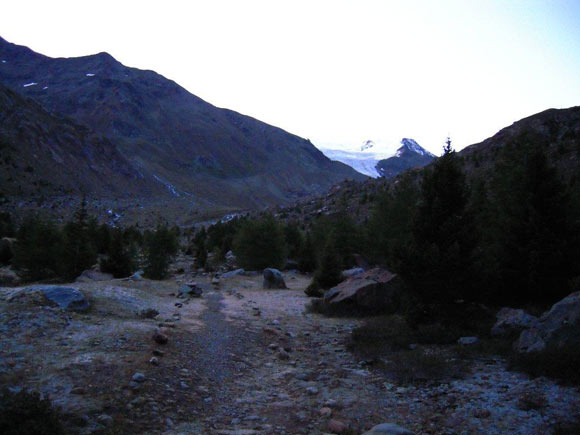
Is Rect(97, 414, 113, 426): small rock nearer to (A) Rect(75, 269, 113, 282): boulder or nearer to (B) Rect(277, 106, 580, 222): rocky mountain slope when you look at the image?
(A) Rect(75, 269, 113, 282): boulder

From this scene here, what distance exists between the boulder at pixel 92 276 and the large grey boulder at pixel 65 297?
447 inches

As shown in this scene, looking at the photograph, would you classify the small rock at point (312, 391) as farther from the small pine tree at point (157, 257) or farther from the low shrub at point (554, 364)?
the small pine tree at point (157, 257)

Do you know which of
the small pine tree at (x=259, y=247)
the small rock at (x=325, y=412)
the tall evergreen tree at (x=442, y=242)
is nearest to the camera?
the small rock at (x=325, y=412)

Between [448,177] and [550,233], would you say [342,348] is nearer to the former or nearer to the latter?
[448,177]

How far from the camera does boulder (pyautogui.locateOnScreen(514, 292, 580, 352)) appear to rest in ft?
26.1

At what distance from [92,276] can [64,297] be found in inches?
540

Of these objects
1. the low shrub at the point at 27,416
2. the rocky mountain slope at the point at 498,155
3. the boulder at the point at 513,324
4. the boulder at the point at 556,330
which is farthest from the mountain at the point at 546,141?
the low shrub at the point at 27,416

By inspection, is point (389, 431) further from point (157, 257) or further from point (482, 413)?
point (157, 257)

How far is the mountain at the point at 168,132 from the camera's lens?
13500 cm

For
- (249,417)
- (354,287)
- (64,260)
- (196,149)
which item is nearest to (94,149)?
(196,149)

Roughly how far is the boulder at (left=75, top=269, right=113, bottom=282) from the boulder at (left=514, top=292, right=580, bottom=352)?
2121 centimetres

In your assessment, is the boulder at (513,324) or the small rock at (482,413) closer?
the small rock at (482,413)

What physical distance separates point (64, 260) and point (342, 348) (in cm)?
1892

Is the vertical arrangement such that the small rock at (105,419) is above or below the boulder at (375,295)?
below
